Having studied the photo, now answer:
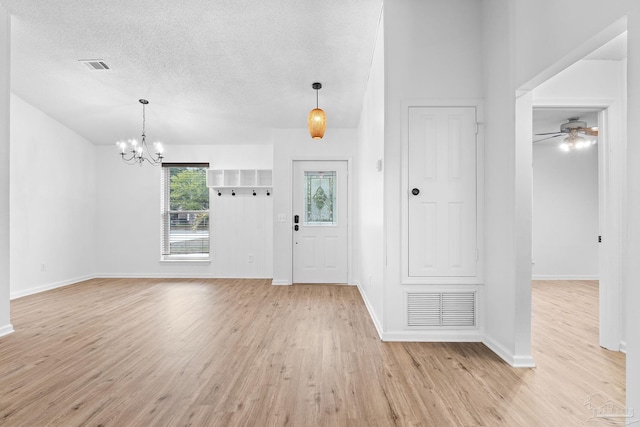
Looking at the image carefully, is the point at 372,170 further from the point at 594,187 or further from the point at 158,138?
the point at 594,187

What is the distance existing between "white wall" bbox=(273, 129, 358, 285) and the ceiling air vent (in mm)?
2548

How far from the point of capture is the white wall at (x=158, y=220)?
6.39 m

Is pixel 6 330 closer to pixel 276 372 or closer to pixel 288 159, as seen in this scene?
pixel 276 372

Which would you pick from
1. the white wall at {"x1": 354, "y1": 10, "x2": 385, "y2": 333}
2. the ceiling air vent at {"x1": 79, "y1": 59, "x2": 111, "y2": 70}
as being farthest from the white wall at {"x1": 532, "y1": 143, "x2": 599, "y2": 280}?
the ceiling air vent at {"x1": 79, "y1": 59, "x2": 111, "y2": 70}

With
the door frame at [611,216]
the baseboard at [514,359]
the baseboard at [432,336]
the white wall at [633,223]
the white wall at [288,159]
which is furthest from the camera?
the white wall at [288,159]

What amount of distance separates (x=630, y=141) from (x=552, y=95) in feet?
5.72

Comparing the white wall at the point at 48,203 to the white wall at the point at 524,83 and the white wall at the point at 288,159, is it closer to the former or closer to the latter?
the white wall at the point at 288,159

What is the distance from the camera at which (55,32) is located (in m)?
3.66

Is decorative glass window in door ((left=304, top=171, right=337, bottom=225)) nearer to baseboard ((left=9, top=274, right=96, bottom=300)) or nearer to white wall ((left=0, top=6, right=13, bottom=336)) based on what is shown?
white wall ((left=0, top=6, right=13, bottom=336))

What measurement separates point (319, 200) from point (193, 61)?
2853mm

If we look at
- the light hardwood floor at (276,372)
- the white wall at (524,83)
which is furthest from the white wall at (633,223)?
the light hardwood floor at (276,372)

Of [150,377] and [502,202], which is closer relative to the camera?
[150,377]

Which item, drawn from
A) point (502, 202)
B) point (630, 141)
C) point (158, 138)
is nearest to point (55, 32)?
point (158, 138)

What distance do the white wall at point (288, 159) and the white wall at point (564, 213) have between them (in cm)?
347
